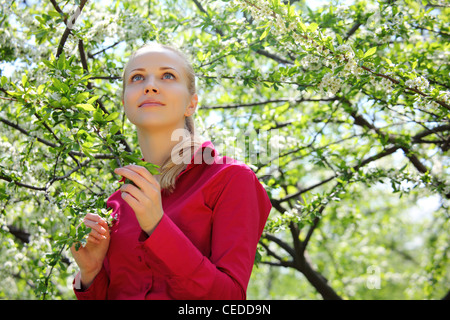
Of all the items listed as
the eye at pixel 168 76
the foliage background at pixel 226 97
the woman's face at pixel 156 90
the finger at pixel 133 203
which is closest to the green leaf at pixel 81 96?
the foliage background at pixel 226 97

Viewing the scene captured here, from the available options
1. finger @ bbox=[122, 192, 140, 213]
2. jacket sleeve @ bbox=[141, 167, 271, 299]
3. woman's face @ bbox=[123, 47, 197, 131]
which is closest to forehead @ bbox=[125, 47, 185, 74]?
woman's face @ bbox=[123, 47, 197, 131]

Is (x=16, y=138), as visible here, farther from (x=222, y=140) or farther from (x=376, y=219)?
(x=376, y=219)

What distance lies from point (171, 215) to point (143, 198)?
25cm

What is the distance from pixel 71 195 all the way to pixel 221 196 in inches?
41.7

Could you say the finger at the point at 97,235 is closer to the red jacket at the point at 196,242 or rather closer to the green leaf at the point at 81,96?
the red jacket at the point at 196,242

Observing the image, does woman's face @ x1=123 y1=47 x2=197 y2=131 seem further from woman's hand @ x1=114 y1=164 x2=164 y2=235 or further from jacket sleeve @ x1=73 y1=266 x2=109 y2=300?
jacket sleeve @ x1=73 y1=266 x2=109 y2=300

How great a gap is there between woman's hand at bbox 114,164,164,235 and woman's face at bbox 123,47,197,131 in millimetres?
376

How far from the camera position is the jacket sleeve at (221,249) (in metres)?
1.48

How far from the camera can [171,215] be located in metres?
1.70

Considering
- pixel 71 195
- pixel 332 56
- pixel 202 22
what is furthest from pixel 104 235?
pixel 202 22

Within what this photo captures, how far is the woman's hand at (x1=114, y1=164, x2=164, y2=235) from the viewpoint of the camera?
1474 millimetres
